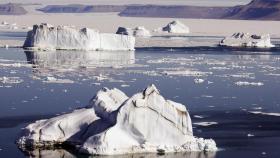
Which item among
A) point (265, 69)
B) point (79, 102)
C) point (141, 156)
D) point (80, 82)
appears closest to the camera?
point (141, 156)

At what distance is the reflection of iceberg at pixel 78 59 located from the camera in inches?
904

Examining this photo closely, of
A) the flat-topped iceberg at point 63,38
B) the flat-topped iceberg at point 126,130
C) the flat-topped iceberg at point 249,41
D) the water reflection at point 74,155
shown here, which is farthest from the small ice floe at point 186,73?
the flat-topped iceberg at point 249,41

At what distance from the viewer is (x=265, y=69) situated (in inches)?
890

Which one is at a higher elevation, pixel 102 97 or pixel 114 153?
pixel 102 97

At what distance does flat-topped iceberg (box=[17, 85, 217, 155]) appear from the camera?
9.97m

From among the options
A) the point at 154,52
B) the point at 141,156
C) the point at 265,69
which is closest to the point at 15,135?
the point at 141,156

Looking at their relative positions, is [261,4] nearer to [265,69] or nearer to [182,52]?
[182,52]

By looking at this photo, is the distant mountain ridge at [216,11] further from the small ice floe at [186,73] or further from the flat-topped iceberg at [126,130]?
the flat-topped iceberg at [126,130]

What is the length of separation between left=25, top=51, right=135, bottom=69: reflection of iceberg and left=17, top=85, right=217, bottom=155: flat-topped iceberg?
1138cm

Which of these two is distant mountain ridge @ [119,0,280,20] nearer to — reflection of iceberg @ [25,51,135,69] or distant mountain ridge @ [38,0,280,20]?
distant mountain ridge @ [38,0,280,20]

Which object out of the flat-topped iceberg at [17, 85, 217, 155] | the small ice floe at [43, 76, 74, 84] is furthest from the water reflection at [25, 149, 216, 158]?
the small ice floe at [43, 76, 74, 84]

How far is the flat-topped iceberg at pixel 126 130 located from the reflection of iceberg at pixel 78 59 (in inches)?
448

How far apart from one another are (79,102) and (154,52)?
16.2 m

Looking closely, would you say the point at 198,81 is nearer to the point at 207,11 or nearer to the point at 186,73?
the point at 186,73
